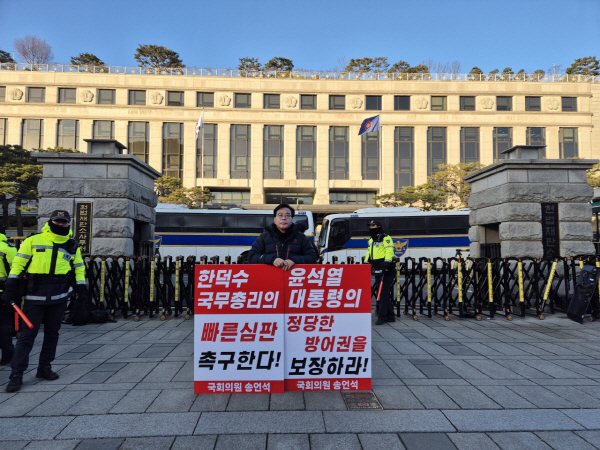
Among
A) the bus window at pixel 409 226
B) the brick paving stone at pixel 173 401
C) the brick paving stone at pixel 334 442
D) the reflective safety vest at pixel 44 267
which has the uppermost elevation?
the bus window at pixel 409 226

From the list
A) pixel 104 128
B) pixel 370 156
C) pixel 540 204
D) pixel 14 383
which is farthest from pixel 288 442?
pixel 104 128

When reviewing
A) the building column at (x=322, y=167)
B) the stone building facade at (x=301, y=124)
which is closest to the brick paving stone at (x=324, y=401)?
the stone building facade at (x=301, y=124)

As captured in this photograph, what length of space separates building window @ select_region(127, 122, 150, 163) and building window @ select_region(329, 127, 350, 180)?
2031 centimetres

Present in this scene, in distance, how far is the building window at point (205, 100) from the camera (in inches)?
1608

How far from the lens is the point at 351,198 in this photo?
136 feet

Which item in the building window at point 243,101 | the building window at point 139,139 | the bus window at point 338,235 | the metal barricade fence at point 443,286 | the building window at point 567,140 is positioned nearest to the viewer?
the metal barricade fence at point 443,286

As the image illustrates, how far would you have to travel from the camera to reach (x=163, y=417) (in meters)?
3.32

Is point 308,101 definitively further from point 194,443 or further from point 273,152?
point 194,443

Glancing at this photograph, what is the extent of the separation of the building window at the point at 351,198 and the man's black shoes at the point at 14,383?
124 feet

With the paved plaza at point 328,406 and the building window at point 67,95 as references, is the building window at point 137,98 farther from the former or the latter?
the paved plaza at point 328,406

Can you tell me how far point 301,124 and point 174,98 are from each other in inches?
569

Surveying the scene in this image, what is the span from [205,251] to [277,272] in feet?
54.4

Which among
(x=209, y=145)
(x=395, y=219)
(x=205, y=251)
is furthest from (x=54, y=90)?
(x=395, y=219)

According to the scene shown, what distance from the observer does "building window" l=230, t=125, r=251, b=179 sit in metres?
40.3
